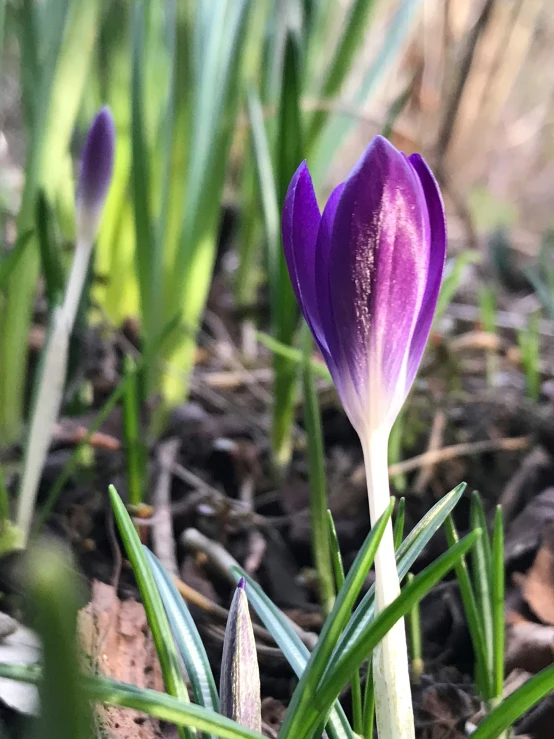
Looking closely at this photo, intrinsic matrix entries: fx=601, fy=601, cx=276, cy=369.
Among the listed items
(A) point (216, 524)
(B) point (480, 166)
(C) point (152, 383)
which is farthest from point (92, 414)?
(B) point (480, 166)

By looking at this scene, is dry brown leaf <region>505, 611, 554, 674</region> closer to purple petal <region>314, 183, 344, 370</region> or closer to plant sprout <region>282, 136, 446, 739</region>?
plant sprout <region>282, 136, 446, 739</region>

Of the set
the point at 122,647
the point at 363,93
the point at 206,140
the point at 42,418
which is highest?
the point at 363,93

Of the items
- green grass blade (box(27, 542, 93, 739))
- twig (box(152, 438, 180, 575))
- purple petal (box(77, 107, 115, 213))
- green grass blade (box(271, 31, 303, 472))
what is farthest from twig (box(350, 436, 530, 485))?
green grass blade (box(27, 542, 93, 739))

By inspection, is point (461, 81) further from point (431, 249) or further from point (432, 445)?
point (431, 249)

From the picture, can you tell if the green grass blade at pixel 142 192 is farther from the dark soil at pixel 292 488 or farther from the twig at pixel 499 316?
the twig at pixel 499 316

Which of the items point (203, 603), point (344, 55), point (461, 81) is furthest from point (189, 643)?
point (461, 81)

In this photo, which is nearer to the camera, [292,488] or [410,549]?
[410,549]

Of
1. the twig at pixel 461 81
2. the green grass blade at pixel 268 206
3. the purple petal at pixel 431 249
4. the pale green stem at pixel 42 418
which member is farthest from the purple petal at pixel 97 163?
the twig at pixel 461 81
